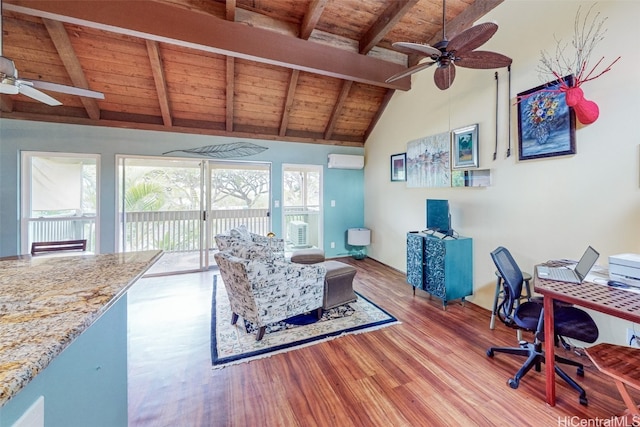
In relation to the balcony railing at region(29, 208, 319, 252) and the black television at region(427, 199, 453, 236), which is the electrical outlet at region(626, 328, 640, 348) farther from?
the balcony railing at region(29, 208, 319, 252)

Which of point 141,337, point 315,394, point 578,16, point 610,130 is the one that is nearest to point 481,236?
point 610,130

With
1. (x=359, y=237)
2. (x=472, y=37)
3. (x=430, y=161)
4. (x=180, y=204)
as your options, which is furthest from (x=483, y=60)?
(x=180, y=204)

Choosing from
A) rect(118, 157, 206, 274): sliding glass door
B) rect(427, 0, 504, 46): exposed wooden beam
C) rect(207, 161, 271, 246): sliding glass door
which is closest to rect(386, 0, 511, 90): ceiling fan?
rect(427, 0, 504, 46): exposed wooden beam

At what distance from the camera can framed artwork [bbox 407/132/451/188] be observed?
361 cm

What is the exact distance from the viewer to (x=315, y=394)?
1860 millimetres

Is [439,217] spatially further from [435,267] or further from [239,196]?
[239,196]

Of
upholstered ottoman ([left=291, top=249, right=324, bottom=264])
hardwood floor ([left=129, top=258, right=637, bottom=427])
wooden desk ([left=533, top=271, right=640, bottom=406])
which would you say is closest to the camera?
wooden desk ([left=533, top=271, right=640, bottom=406])

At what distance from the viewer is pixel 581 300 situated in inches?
60.0

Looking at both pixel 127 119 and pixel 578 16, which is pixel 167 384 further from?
pixel 578 16

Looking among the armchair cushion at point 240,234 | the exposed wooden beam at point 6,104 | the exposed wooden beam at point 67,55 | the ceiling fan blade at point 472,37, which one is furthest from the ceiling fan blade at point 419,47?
the exposed wooden beam at point 6,104

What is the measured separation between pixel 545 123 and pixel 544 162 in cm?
37

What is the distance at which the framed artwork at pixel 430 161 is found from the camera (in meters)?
3.61

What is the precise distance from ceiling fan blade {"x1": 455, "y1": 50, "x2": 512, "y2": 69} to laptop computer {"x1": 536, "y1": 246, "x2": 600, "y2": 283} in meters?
1.65

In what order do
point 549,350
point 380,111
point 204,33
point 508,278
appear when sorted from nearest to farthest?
point 549,350
point 508,278
point 204,33
point 380,111
